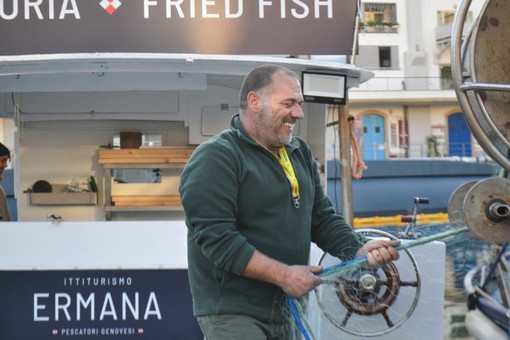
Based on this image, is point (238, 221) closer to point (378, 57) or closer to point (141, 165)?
point (141, 165)

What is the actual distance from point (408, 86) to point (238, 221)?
40310 millimetres

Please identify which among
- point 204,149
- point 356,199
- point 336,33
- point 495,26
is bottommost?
point 356,199

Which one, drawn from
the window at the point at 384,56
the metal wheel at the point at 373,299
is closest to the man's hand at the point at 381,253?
the metal wheel at the point at 373,299

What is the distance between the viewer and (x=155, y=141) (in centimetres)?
802

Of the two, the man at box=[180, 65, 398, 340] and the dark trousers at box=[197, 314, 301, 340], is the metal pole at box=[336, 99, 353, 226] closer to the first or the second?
the man at box=[180, 65, 398, 340]

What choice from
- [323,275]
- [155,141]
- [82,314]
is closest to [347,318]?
[323,275]

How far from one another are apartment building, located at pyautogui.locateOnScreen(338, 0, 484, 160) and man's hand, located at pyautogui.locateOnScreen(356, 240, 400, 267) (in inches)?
1469

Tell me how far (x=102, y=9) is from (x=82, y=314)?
8.09 feet

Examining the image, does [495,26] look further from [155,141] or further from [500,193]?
[155,141]

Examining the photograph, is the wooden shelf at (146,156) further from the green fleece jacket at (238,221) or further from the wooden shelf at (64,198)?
the green fleece jacket at (238,221)

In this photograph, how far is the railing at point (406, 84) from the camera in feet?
136

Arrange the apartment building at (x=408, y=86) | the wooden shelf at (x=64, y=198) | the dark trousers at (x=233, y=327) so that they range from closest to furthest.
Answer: the dark trousers at (x=233, y=327) → the wooden shelf at (x=64, y=198) → the apartment building at (x=408, y=86)

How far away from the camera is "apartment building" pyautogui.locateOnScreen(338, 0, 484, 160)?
40812 millimetres

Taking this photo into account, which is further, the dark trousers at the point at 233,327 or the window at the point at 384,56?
the window at the point at 384,56
